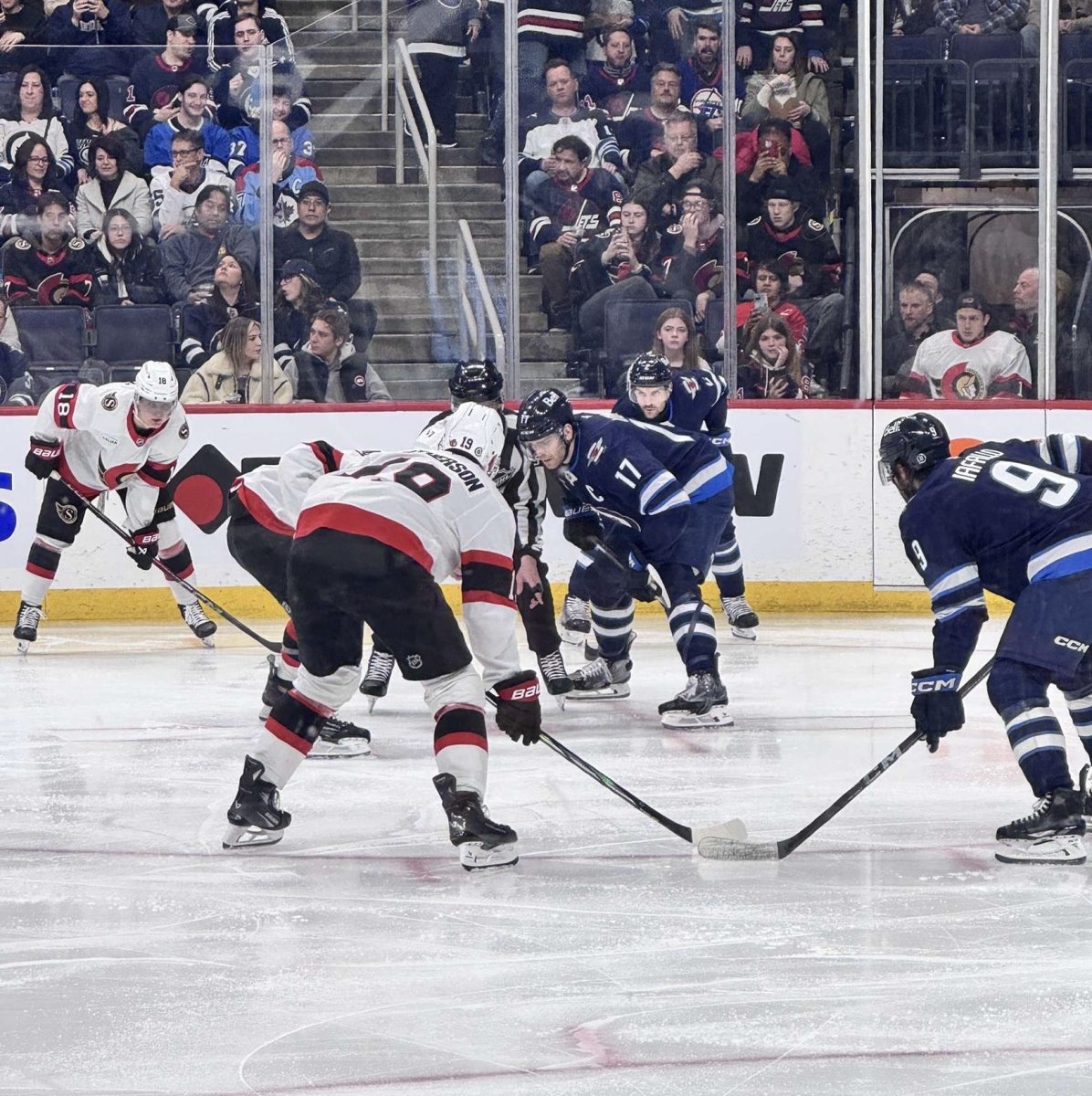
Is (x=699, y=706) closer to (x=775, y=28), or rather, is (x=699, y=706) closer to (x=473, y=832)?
(x=473, y=832)

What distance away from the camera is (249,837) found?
3662 millimetres

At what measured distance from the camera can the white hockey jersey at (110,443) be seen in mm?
6547

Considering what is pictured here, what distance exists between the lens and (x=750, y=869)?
349 cm

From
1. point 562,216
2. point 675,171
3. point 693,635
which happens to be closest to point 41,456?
point 562,216

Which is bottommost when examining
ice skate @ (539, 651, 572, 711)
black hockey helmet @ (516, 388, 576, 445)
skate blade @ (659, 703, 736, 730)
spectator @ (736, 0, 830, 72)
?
skate blade @ (659, 703, 736, 730)

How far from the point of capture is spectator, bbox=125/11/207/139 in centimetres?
766

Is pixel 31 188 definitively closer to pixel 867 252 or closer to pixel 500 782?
pixel 867 252

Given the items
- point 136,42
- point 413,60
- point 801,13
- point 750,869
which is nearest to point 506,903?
point 750,869

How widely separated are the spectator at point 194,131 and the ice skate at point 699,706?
353cm

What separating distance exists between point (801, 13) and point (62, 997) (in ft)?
20.6

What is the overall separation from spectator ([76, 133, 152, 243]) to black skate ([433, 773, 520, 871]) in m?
4.72

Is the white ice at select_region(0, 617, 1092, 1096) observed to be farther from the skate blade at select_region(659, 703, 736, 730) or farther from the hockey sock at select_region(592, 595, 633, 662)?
the hockey sock at select_region(592, 595, 633, 662)

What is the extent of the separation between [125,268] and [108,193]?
343 millimetres

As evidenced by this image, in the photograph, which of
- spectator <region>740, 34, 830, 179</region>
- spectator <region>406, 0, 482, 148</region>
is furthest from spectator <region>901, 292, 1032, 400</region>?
spectator <region>406, 0, 482, 148</region>
